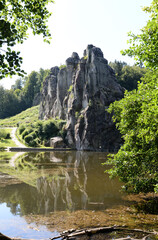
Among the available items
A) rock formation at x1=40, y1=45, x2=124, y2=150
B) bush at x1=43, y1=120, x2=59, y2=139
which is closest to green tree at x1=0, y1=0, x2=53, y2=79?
rock formation at x1=40, y1=45, x2=124, y2=150

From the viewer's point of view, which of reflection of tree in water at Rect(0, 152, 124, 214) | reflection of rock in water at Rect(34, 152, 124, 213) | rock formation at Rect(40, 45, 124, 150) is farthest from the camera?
rock formation at Rect(40, 45, 124, 150)

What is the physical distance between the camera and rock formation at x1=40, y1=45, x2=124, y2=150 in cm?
6225

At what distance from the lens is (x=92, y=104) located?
65.9m

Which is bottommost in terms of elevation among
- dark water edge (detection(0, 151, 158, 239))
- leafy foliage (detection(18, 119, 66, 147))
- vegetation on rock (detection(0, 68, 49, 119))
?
dark water edge (detection(0, 151, 158, 239))

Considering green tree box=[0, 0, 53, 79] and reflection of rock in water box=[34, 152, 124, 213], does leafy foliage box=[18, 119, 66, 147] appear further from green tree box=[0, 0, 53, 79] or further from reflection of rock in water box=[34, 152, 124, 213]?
green tree box=[0, 0, 53, 79]

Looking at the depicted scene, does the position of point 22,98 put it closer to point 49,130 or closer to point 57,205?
point 49,130

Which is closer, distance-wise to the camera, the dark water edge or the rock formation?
the dark water edge

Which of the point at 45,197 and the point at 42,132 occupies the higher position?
the point at 42,132

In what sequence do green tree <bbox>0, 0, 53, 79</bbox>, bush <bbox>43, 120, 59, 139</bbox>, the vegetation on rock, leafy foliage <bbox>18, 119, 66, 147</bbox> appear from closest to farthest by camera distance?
1. green tree <bbox>0, 0, 53, 79</bbox>
2. leafy foliage <bbox>18, 119, 66, 147</bbox>
3. bush <bbox>43, 120, 59, 139</bbox>
4. the vegetation on rock

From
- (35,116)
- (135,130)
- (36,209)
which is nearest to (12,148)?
(36,209)

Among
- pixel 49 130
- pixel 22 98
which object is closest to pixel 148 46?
pixel 49 130

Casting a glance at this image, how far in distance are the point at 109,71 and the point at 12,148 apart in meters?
38.4

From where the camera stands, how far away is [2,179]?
21.7 m

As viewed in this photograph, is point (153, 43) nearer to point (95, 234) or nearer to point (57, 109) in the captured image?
point (95, 234)
